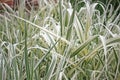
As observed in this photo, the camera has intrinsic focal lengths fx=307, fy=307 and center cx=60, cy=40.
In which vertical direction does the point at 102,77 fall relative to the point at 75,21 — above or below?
below

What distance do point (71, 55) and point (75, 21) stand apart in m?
0.22

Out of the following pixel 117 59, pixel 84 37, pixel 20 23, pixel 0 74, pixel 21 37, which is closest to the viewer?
pixel 0 74

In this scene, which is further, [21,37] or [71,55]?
[21,37]

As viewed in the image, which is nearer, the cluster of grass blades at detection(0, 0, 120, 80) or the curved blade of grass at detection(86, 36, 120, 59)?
the cluster of grass blades at detection(0, 0, 120, 80)

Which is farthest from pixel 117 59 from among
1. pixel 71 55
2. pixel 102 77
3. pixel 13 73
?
pixel 13 73

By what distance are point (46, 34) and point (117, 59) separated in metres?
0.37

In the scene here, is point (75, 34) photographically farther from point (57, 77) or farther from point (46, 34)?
point (57, 77)

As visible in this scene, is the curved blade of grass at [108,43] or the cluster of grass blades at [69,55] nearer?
the cluster of grass blades at [69,55]

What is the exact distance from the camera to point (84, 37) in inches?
61.8

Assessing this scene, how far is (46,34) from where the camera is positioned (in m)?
1.54

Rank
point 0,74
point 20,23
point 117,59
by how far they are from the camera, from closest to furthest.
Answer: point 0,74, point 117,59, point 20,23

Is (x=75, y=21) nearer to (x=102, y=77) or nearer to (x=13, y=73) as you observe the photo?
(x=102, y=77)

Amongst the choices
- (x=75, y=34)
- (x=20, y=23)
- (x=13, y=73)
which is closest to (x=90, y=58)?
(x=75, y=34)

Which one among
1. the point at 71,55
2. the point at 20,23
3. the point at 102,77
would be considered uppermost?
the point at 20,23
